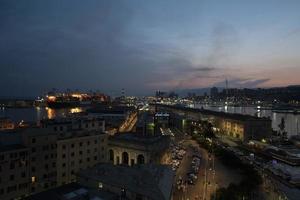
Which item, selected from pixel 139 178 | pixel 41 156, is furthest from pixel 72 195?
pixel 41 156

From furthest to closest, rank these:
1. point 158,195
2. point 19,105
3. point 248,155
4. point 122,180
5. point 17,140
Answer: point 19,105, point 248,155, point 17,140, point 122,180, point 158,195

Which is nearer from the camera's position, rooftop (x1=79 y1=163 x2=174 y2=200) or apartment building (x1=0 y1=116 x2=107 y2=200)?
rooftop (x1=79 y1=163 x2=174 y2=200)

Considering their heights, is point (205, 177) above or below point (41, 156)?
below

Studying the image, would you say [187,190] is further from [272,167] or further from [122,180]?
[272,167]

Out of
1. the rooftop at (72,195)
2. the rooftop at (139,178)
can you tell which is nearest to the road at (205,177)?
the rooftop at (139,178)

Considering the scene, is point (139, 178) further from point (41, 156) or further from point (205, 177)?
point (205, 177)

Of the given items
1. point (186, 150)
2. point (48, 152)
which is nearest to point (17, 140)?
point (48, 152)

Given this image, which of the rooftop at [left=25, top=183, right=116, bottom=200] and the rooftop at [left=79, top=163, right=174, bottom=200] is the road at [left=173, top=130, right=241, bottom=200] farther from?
the rooftop at [left=25, top=183, right=116, bottom=200]

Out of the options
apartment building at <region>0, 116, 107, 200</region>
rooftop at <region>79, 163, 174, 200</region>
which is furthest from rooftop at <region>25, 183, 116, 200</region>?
apartment building at <region>0, 116, 107, 200</region>
